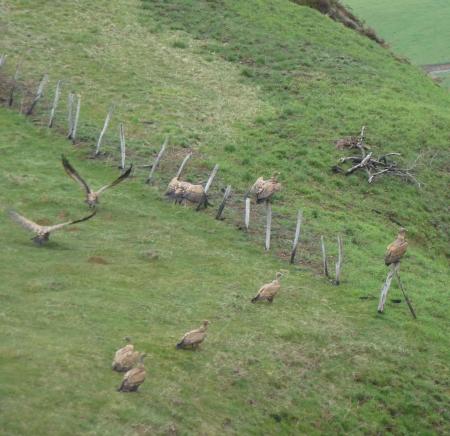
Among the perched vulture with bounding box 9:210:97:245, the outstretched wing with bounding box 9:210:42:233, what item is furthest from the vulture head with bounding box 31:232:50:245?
the outstretched wing with bounding box 9:210:42:233

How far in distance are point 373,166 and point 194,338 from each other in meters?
21.3

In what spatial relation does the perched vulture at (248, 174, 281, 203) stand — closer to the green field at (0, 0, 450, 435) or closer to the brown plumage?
the green field at (0, 0, 450, 435)

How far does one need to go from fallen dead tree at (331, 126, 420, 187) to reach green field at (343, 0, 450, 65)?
42.1 meters

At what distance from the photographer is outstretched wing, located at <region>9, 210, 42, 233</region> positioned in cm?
2727

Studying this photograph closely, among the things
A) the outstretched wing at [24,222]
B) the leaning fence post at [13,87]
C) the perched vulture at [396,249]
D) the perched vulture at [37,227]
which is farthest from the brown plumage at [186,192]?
the leaning fence post at [13,87]

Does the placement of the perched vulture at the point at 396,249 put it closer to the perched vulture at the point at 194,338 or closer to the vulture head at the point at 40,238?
the perched vulture at the point at 194,338

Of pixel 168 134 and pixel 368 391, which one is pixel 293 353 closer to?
pixel 368 391

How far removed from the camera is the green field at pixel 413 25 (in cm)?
8531

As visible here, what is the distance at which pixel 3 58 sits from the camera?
140 feet

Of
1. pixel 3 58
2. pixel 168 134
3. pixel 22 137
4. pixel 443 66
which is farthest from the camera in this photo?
pixel 443 66

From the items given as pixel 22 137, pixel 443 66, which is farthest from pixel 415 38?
pixel 22 137

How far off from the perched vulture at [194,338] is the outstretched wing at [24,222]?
7.19 metres

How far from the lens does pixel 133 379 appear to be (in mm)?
18844

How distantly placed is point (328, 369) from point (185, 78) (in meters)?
25.8
